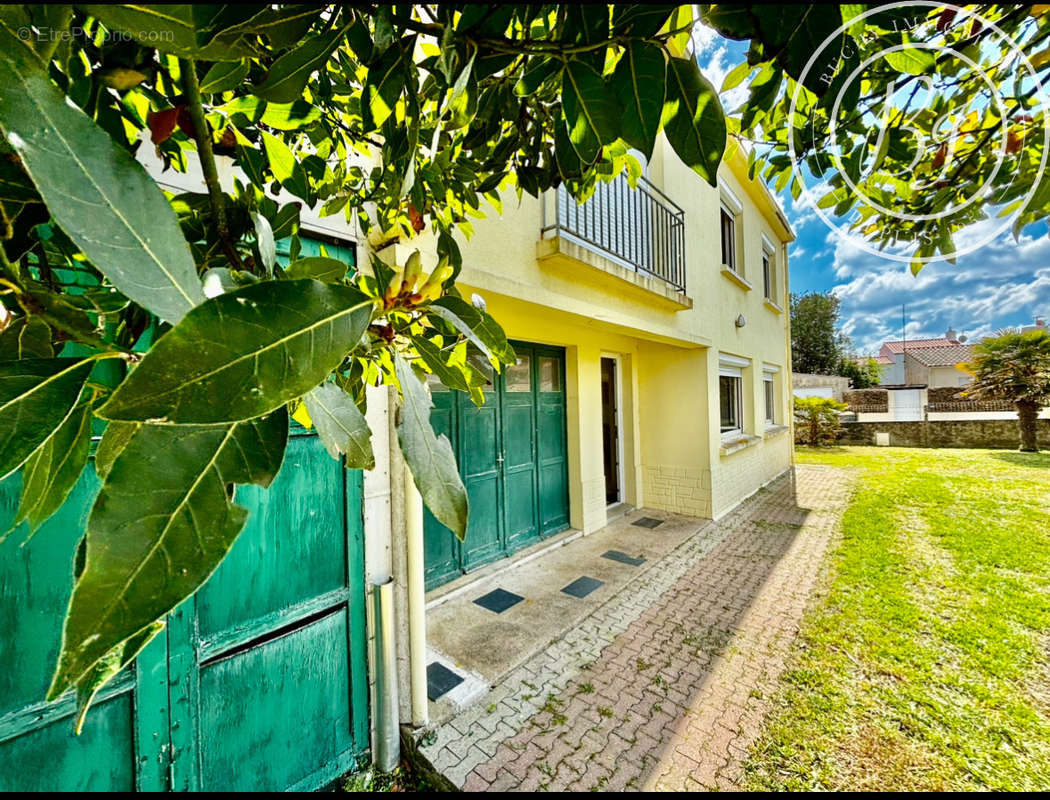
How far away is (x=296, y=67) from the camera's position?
634 mm

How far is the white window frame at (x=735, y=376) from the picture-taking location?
23.6 ft

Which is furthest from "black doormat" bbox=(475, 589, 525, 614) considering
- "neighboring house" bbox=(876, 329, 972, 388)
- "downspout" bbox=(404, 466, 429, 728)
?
"neighboring house" bbox=(876, 329, 972, 388)

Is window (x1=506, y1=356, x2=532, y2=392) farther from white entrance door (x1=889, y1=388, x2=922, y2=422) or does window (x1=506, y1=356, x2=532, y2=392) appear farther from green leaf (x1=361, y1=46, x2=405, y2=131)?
white entrance door (x1=889, y1=388, x2=922, y2=422)

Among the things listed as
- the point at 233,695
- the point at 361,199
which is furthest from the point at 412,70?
the point at 233,695

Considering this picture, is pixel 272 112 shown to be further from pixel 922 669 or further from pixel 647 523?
pixel 647 523

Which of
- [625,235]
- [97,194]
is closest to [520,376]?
[625,235]

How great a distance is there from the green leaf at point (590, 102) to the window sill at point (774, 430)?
9.37 metres

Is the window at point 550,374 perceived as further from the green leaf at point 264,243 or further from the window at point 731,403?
the green leaf at point 264,243

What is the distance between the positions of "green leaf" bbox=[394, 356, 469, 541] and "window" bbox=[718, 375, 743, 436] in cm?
804

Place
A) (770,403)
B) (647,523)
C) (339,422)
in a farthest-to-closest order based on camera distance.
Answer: (770,403)
(647,523)
(339,422)

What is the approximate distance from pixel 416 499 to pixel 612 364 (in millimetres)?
4671

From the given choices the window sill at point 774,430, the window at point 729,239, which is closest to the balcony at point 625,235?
the window at point 729,239

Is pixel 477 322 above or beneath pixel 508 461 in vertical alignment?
above

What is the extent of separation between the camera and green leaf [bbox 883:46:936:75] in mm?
951
